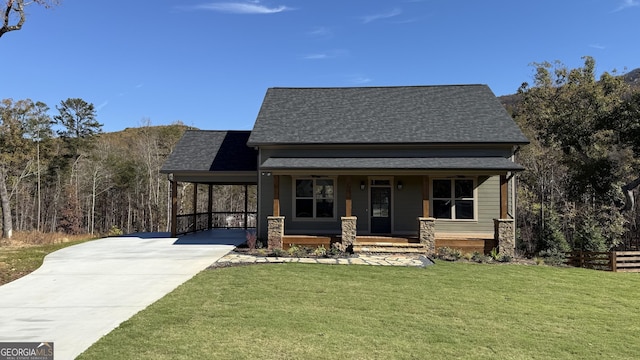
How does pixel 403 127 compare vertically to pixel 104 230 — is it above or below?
above

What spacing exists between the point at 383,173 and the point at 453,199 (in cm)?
322

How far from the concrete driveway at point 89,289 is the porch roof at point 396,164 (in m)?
3.76

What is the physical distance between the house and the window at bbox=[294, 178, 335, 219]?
0.04 m

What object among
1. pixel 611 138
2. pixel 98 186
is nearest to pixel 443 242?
pixel 611 138

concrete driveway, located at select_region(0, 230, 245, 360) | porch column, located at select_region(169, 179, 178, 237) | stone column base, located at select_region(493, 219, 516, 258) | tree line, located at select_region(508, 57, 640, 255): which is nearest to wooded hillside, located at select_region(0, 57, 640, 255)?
tree line, located at select_region(508, 57, 640, 255)

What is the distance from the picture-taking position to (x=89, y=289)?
297 inches

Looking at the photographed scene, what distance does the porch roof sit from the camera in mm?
12703

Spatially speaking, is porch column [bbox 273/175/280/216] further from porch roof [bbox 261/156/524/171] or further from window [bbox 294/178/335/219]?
window [bbox 294/178/335/219]

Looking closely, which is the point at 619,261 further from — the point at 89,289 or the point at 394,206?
the point at 89,289

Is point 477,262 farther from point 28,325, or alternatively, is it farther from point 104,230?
point 104,230

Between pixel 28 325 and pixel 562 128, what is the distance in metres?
27.3

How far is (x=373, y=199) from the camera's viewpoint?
47.8 ft

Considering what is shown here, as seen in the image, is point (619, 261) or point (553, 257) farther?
point (619, 261)

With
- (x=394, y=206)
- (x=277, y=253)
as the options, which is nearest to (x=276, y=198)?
(x=277, y=253)
